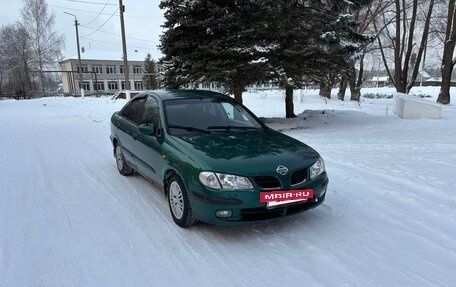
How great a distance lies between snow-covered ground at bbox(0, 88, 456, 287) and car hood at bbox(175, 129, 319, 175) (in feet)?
2.56

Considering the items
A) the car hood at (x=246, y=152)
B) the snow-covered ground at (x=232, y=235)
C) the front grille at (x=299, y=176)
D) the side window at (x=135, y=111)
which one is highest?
the side window at (x=135, y=111)

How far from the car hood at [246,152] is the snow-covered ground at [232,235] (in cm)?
78

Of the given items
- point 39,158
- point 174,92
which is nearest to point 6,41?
point 39,158

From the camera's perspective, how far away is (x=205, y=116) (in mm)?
5051

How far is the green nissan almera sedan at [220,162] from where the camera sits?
3.64 meters

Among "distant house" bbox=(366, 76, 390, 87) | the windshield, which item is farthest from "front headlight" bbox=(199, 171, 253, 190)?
"distant house" bbox=(366, 76, 390, 87)

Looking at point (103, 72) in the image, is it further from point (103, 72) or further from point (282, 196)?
point (282, 196)

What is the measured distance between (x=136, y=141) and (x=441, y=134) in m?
8.15

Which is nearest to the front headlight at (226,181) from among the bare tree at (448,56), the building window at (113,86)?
the bare tree at (448,56)

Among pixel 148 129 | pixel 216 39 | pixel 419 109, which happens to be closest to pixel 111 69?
pixel 216 39

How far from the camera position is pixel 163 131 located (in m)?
4.64

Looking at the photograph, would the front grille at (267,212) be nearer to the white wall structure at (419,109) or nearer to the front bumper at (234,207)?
the front bumper at (234,207)

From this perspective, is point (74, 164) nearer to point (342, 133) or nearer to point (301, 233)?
point (301, 233)

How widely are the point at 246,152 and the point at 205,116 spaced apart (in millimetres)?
1286
